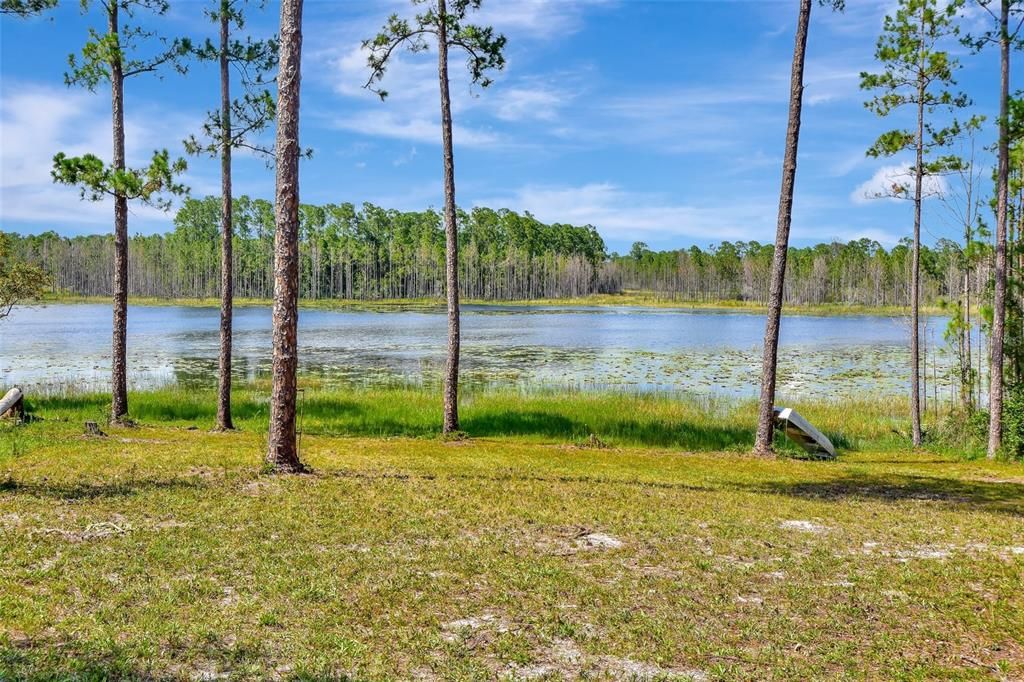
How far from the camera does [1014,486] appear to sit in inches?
473

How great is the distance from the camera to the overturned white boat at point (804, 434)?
50.4 ft

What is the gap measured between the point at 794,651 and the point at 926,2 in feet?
62.2

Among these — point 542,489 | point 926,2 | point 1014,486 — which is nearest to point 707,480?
point 542,489

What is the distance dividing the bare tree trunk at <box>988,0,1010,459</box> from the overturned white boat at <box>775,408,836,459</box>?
4.17 meters

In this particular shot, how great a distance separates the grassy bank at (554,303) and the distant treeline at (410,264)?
12.5 ft

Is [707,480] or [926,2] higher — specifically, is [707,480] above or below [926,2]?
below

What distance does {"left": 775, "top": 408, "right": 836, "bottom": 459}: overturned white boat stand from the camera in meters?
15.4

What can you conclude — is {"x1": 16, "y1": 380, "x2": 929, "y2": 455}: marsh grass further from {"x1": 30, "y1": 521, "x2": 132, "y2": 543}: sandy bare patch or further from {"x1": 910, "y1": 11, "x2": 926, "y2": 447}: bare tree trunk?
{"x1": 30, "y1": 521, "x2": 132, "y2": 543}: sandy bare patch

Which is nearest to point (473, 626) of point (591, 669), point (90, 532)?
point (591, 669)

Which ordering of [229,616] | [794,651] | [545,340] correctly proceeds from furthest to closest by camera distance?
1. [545,340]
2. [229,616]
3. [794,651]

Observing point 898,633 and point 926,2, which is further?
point 926,2

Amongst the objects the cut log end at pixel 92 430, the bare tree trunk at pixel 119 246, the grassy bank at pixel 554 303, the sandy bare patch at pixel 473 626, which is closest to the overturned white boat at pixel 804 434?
the sandy bare patch at pixel 473 626

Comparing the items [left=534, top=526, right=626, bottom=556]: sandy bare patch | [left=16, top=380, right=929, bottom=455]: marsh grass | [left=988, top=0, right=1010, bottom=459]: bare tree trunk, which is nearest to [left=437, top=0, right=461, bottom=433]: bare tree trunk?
[left=16, top=380, right=929, bottom=455]: marsh grass

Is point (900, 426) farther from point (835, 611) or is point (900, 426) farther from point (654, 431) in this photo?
point (835, 611)
